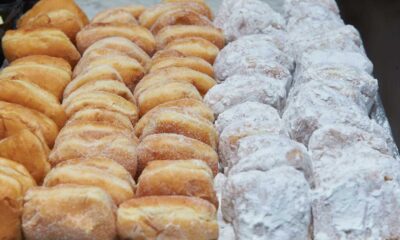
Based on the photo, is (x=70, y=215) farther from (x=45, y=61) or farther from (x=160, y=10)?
(x=160, y=10)

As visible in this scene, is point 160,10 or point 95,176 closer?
point 95,176

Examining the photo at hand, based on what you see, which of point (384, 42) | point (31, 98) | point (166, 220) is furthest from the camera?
point (384, 42)

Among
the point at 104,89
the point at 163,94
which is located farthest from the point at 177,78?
the point at 104,89

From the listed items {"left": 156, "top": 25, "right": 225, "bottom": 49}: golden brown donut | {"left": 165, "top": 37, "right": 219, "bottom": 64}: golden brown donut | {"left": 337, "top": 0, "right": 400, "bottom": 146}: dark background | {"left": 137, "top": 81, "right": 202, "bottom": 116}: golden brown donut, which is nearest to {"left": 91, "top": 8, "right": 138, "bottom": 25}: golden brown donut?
{"left": 156, "top": 25, "right": 225, "bottom": 49}: golden brown donut

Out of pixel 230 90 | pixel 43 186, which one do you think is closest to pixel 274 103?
pixel 230 90

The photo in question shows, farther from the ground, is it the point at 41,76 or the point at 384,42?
the point at 41,76

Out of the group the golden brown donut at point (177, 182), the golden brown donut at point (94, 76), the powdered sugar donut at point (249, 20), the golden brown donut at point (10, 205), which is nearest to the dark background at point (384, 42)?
the powdered sugar donut at point (249, 20)
